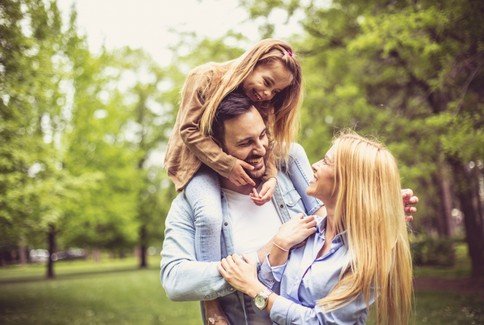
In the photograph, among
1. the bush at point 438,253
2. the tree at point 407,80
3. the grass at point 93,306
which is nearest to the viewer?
the tree at point 407,80

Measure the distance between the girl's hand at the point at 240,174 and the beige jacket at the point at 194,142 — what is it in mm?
24

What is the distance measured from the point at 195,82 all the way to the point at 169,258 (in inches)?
38.0

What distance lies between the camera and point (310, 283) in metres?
2.20

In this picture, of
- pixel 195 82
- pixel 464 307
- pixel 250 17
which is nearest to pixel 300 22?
pixel 250 17

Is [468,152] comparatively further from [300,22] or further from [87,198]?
[87,198]

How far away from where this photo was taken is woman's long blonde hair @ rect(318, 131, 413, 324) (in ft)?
6.98

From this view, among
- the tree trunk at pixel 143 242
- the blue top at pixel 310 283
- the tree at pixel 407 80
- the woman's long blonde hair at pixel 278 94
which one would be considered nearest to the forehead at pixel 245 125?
the woman's long blonde hair at pixel 278 94

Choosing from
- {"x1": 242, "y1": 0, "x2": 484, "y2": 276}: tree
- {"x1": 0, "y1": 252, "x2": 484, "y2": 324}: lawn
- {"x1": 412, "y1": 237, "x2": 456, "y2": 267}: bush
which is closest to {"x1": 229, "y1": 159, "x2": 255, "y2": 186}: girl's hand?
{"x1": 242, "y1": 0, "x2": 484, "y2": 276}: tree

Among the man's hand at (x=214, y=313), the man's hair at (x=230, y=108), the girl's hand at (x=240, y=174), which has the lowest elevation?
the man's hand at (x=214, y=313)

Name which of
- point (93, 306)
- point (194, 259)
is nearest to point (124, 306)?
point (93, 306)

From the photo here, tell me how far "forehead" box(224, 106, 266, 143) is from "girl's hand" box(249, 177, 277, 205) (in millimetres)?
266

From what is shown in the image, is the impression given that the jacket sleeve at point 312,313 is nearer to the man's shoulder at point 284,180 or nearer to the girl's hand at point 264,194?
the girl's hand at point 264,194

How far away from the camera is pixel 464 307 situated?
8.26m

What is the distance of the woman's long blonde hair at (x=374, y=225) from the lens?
213cm
